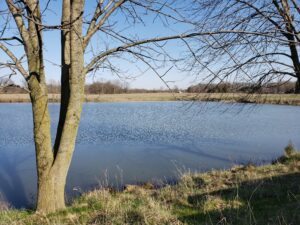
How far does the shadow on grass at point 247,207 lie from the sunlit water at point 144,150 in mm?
1877

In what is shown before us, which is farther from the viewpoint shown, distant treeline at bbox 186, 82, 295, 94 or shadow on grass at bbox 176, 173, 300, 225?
distant treeline at bbox 186, 82, 295, 94

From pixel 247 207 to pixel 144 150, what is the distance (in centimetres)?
946

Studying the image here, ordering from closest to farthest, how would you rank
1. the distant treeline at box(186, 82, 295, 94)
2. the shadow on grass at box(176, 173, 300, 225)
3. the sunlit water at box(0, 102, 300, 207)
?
the shadow on grass at box(176, 173, 300, 225) → the distant treeline at box(186, 82, 295, 94) → the sunlit water at box(0, 102, 300, 207)

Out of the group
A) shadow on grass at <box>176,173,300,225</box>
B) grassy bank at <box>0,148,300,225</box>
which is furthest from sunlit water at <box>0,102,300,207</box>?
shadow on grass at <box>176,173,300,225</box>

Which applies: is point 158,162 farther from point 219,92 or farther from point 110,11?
point 110,11

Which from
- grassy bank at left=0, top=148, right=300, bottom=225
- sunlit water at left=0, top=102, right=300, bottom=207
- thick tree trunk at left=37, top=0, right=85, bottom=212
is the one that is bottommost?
sunlit water at left=0, top=102, right=300, bottom=207

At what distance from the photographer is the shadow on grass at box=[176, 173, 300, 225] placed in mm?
4207

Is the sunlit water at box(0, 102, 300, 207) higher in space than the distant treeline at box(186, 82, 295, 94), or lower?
lower

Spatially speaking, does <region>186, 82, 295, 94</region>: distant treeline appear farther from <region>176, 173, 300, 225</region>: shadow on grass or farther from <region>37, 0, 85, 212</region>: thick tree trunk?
<region>37, 0, 85, 212</region>: thick tree trunk

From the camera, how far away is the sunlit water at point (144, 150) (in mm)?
9719

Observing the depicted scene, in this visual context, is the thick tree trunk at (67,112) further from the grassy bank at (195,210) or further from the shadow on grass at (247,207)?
the shadow on grass at (247,207)

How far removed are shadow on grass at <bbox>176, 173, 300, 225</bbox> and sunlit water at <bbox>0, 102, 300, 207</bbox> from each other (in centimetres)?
188

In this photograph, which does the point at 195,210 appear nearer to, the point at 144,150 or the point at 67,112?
the point at 67,112

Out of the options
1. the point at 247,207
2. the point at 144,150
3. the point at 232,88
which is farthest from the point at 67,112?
the point at 144,150
